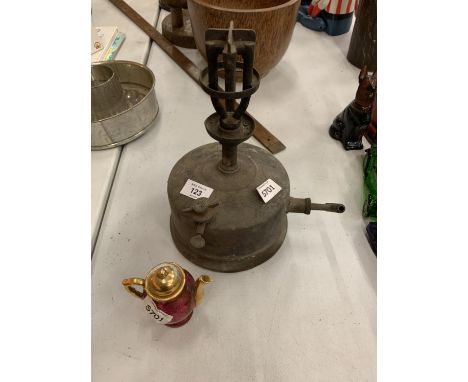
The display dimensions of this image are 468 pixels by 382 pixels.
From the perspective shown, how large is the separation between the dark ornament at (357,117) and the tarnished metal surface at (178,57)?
162 mm

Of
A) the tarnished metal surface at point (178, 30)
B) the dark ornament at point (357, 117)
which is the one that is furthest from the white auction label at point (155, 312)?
the tarnished metal surface at point (178, 30)

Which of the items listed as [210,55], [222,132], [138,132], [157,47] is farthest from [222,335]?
[157,47]

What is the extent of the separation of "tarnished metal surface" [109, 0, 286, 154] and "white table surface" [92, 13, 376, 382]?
4 cm

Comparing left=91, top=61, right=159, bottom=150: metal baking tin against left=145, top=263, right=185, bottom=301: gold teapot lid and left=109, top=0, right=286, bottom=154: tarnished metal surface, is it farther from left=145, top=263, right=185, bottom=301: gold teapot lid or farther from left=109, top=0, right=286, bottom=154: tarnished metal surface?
left=145, top=263, right=185, bottom=301: gold teapot lid

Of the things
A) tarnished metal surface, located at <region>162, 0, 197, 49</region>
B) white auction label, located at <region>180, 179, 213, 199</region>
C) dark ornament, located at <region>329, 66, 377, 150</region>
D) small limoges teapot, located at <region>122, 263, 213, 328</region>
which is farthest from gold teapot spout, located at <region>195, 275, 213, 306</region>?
tarnished metal surface, located at <region>162, 0, 197, 49</region>

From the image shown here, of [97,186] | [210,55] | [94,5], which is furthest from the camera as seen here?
[94,5]

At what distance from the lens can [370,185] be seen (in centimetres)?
83

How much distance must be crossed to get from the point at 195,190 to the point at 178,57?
0.77 meters

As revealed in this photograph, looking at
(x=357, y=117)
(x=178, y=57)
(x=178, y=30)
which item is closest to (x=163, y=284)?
(x=357, y=117)

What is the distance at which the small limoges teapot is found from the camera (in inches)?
20.8

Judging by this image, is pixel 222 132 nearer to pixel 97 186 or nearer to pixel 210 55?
pixel 210 55

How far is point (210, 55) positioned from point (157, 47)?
0.92 metres

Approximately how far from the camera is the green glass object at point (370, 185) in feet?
2.61

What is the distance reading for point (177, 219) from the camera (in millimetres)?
682
